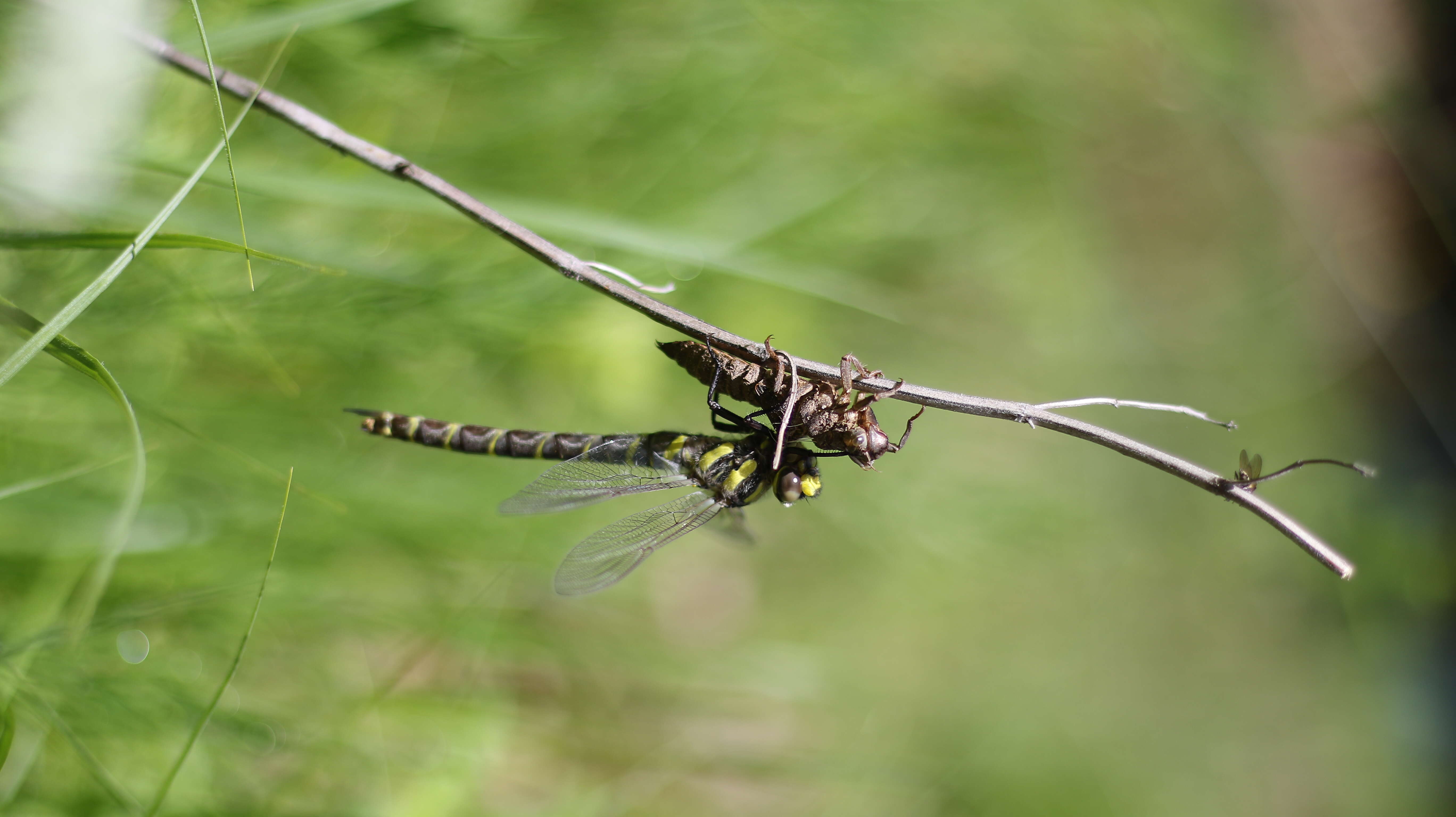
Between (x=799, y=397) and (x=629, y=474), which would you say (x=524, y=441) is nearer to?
(x=629, y=474)

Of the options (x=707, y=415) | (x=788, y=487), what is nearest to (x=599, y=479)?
(x=788, y=487)

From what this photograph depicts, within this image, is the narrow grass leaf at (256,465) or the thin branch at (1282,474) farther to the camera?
the narrow grass leaf at (256,465)

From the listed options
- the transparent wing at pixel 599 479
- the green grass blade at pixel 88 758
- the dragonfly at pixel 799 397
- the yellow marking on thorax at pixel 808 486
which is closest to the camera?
the green grass blade at pixel 88 758

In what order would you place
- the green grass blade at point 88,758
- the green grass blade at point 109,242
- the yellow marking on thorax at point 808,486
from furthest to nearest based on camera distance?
the yellow marking on thorax at point 808,486 < the green grass blade at point 88,758 < the green grass blade at point 109,242

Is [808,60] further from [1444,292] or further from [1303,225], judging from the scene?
[1444,292]

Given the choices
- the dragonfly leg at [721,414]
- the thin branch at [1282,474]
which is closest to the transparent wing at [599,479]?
the dragonfly leg at [721,414]

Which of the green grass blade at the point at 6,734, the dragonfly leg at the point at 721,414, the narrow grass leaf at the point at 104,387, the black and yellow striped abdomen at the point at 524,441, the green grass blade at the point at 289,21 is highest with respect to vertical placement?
the green grass blade at the point at 289,21

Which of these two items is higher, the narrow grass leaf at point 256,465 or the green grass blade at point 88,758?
the narrow grass leaf at point 256,465

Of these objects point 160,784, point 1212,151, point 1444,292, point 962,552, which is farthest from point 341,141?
point 1444,292

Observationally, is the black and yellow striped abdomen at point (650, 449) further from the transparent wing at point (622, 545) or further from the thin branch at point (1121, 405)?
the thin branch at point (1121, 405)
